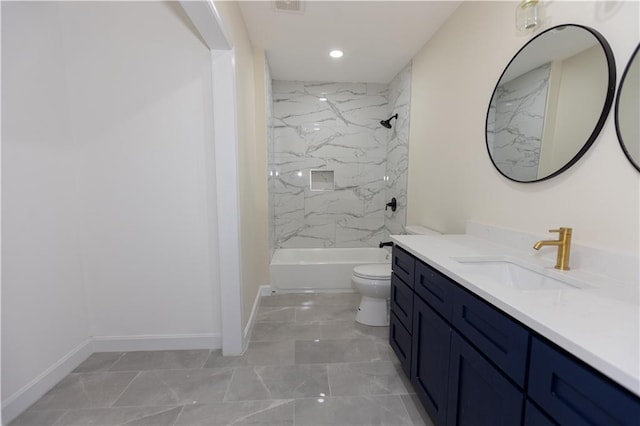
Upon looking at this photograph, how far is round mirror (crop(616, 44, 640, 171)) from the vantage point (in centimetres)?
96

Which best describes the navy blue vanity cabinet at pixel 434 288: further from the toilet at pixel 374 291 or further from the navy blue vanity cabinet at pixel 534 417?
the toilet at pixel 374 291

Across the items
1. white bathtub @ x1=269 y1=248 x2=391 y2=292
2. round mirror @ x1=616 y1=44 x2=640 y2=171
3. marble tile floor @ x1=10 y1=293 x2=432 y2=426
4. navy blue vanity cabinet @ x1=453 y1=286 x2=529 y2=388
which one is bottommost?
marble tile floor @ x1=10 y1=293 x2=432 y2=426

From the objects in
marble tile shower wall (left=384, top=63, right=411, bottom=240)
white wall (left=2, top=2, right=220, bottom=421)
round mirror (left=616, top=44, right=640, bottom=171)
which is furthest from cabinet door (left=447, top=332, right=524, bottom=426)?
marble tile shower wall (left=384, top=63, right=411, bottom=240)

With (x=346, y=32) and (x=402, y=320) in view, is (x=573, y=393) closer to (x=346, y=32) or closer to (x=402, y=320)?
(x=402, y=320)

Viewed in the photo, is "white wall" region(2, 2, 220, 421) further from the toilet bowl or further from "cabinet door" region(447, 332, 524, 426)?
"cabinet door" region(447, 332, 524, 426)

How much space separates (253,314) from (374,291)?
1115mm

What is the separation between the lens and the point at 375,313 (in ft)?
8.00

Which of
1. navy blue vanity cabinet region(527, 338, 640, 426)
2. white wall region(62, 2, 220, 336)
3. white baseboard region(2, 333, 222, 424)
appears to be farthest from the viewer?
white wall region(62, 2, 220, 336)

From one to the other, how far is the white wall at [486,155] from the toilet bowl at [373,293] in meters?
0.65

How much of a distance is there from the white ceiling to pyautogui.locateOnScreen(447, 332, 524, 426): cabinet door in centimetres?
224

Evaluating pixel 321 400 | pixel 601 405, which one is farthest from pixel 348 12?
pixel 321 400

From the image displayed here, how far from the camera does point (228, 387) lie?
1.70 m

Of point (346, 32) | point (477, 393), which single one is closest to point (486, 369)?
point (477, 393)

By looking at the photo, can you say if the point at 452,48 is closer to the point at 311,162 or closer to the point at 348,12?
the point at 348,12
